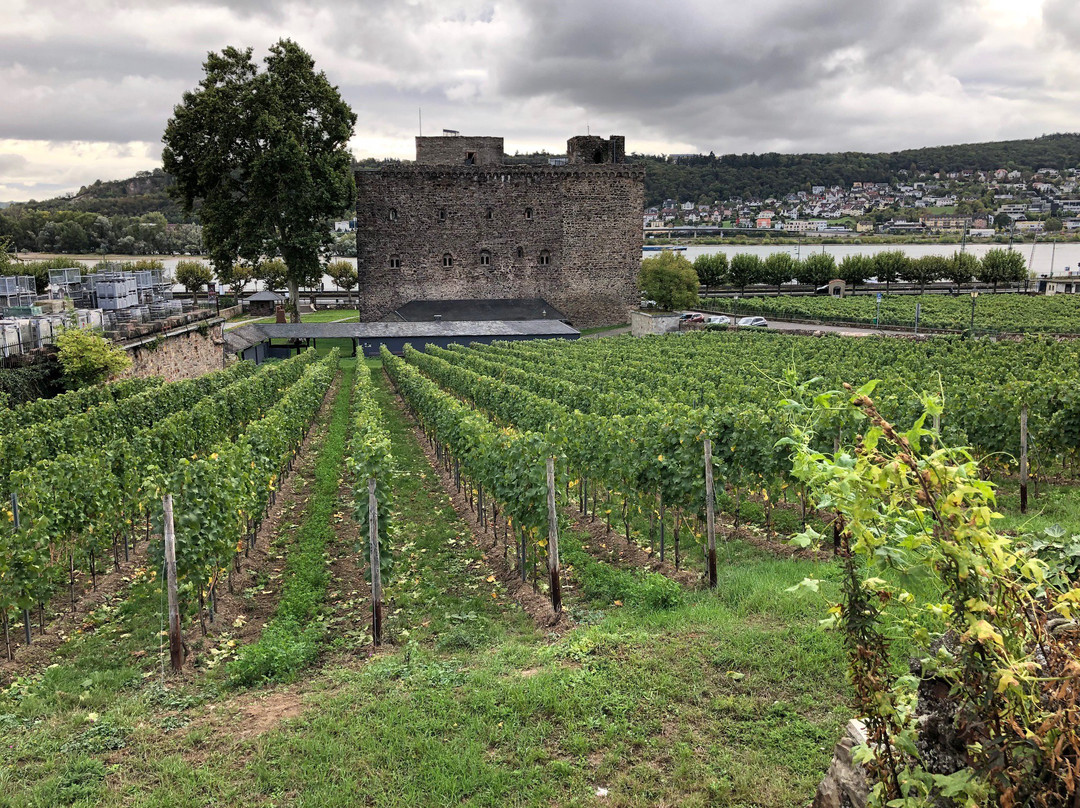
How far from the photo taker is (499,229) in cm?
5416

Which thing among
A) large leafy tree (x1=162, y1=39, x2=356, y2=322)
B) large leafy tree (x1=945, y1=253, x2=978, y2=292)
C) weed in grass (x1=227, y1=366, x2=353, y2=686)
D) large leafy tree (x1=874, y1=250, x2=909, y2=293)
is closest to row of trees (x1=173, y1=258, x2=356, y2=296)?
large leafy tree (x1=162, y1=39, x2=356, y2=322)

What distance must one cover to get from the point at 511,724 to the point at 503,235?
51042 mm

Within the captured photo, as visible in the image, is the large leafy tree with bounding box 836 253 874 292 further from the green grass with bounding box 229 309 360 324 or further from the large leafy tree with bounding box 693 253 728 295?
the green grass with bounding box 229 309 360 324

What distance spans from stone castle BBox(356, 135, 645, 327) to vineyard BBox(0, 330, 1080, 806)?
1499 inches

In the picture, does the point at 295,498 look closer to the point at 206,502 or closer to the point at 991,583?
the point at 206,502

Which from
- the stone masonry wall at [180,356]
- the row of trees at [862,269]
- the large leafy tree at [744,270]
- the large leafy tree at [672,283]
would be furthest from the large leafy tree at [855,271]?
the stone masonry wall at [180,356]

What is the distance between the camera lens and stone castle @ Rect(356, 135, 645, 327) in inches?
2066

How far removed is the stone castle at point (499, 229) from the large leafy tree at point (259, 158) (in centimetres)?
740

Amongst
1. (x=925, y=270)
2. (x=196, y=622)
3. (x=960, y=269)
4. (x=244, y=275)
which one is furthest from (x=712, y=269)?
(x=196, y=622)

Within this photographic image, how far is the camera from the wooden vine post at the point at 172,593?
7.22 meters

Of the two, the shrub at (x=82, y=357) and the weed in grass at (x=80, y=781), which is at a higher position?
the shrub at (x=82, y=357)

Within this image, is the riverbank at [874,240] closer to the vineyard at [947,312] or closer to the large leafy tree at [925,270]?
the large leafy tree at [925,270]

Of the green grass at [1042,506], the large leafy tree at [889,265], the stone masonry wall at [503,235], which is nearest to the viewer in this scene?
the green grass at [1042,506]

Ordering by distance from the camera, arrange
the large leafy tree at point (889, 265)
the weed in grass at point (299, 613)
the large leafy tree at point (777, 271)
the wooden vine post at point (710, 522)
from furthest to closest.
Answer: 1. the large leafy tree at point (777, 271)
2. the large leafy tree at point (889, 265)
3. the wooden vine post at point (710, 522)
4. the weed in grass at point (299, 613)
